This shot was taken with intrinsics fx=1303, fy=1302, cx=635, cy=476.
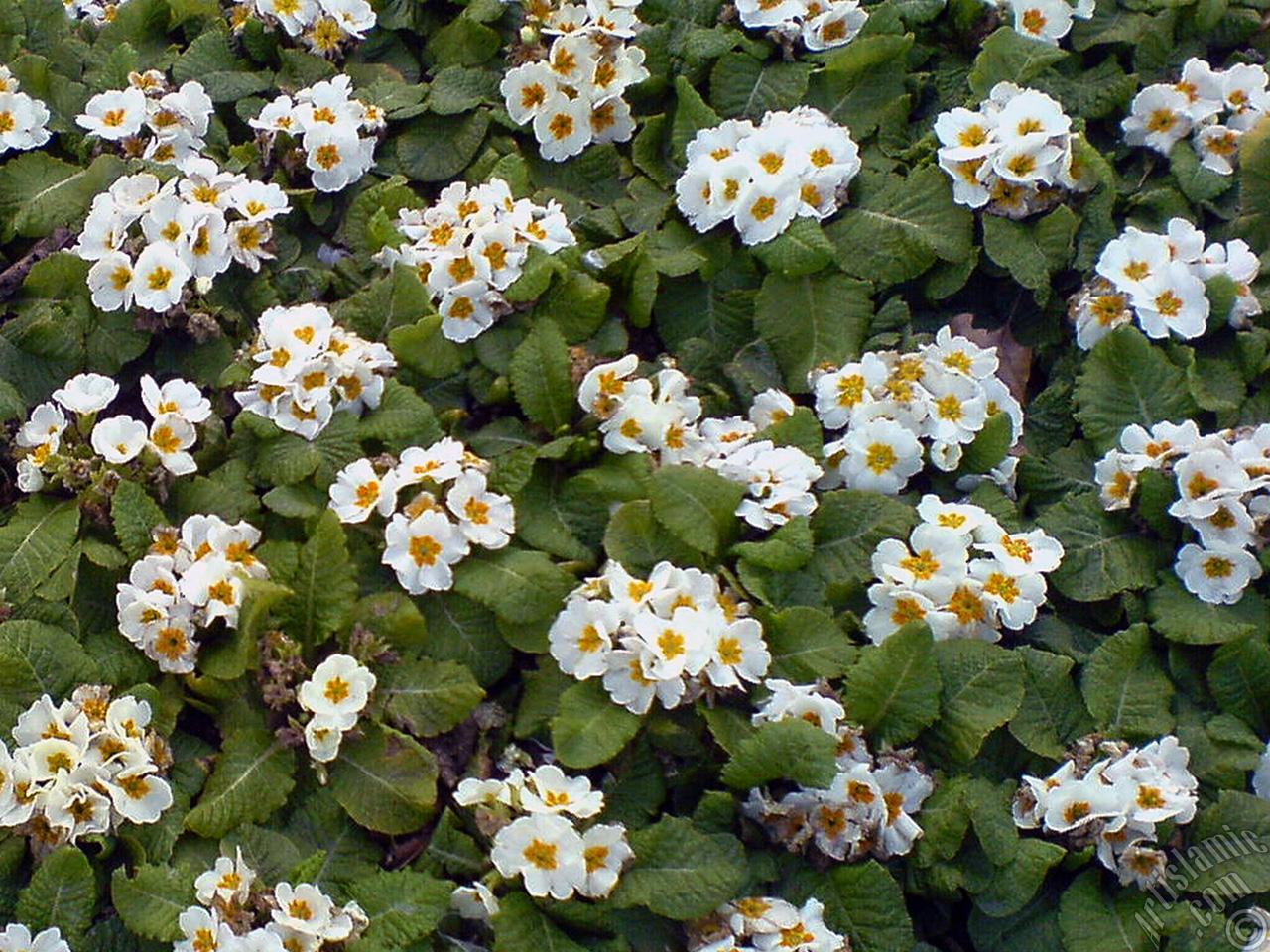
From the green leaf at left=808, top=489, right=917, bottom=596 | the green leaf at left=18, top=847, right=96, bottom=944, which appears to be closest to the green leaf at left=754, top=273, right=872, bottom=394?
the green leaf at left=808, top=489, right=917, bottom=596

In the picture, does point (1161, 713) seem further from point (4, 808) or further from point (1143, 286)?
point (4, 808)

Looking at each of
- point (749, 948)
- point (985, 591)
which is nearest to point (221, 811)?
point (749, 948)

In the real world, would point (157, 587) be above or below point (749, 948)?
above

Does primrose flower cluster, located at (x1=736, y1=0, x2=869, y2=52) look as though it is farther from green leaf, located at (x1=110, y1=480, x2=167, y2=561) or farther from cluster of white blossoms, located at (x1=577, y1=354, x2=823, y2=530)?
green leaf, located at (x1=110, y1=480, x2=167, y2=561)

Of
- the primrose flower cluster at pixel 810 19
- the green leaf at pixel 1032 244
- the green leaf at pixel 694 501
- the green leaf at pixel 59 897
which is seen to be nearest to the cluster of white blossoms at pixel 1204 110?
the green leaf at pixel 1032 244

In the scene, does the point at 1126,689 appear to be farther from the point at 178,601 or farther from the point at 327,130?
the point at 327,130

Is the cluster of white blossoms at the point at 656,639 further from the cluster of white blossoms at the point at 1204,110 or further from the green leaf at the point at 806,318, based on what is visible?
the cluster of white blossoms at the point at 1204,110
